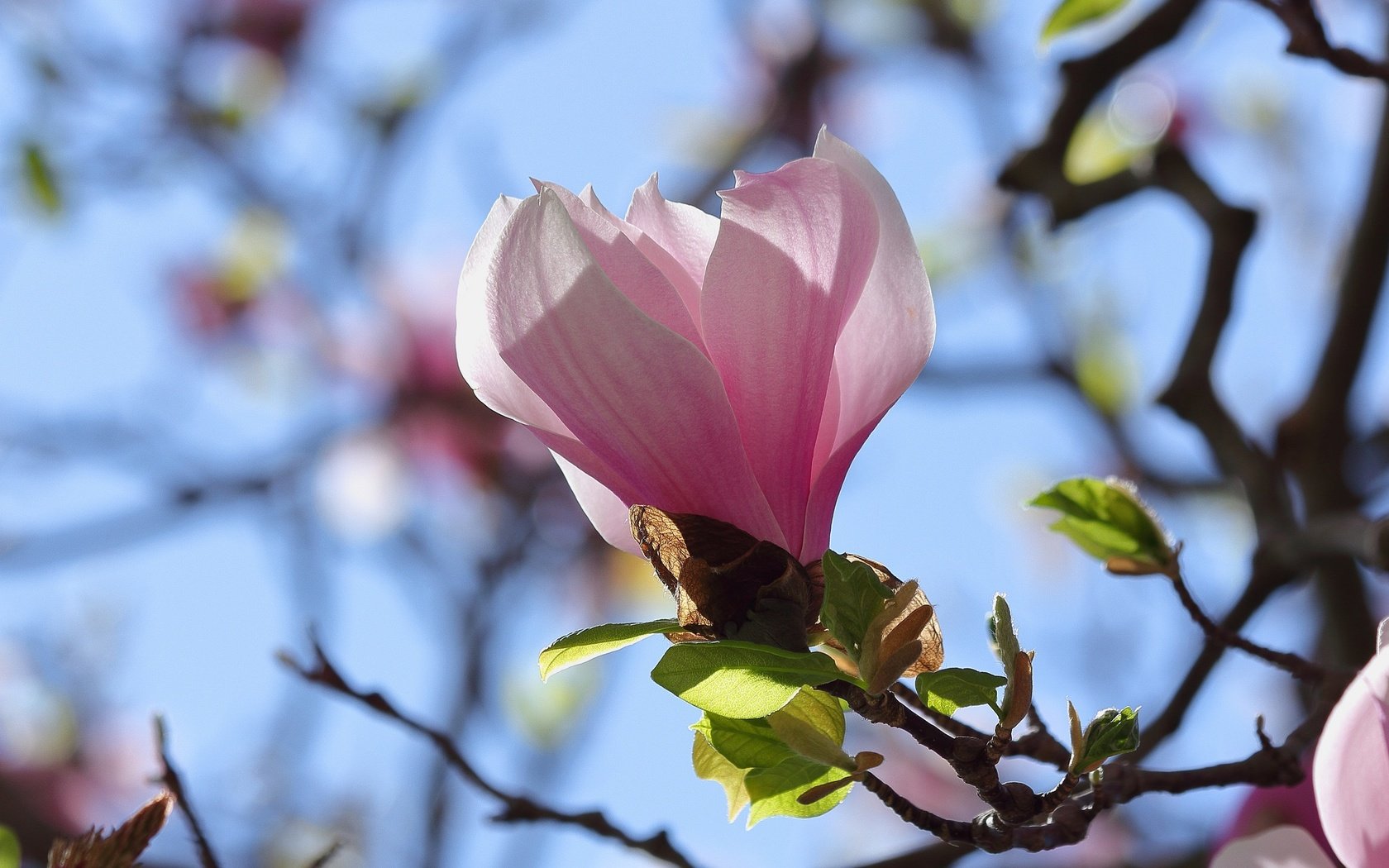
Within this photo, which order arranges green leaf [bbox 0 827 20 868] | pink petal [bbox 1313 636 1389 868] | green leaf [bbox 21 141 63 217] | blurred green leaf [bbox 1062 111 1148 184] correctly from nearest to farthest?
pink petal [bbox 1313 636 1389 868], green leaf [bbox 0 827 20 868], blurred green leaf [bbox 1062 111 1148 184], green leaf [bbox 21 141 63 217]

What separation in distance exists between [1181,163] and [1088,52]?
13 centimetres

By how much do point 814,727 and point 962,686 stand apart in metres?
0.06

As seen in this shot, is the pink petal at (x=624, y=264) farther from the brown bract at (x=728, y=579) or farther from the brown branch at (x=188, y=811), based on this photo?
the brown branch at (x=188, y=811)

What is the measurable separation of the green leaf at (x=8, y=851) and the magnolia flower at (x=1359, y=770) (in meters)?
0.54

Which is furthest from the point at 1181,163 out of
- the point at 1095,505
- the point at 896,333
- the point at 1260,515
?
the point at 896,333

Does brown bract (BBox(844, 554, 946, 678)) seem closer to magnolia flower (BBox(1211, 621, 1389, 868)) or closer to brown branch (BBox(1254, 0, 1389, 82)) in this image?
magnolia flower (BBox(1211, 621, 1389, 868))

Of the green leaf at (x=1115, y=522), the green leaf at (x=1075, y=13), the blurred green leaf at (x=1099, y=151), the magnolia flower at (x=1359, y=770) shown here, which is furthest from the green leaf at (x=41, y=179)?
the magnolia flower at (x=1359, y=770)

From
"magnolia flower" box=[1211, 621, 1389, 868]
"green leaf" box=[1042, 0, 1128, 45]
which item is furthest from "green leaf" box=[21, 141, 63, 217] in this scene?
"magnolia flower" box=[1211, 621, 1389, 868]

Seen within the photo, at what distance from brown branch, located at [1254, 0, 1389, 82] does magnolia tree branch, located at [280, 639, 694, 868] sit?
58 cm

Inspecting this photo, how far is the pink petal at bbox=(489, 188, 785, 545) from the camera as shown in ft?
1.44

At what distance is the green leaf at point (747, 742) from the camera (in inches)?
18.8

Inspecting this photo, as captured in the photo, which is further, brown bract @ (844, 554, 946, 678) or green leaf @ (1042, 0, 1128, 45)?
green leaf @ (1042, 0, 1128, 45)

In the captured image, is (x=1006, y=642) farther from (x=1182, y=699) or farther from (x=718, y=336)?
(x=1182, y=699)

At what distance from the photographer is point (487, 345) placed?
1.60ft
